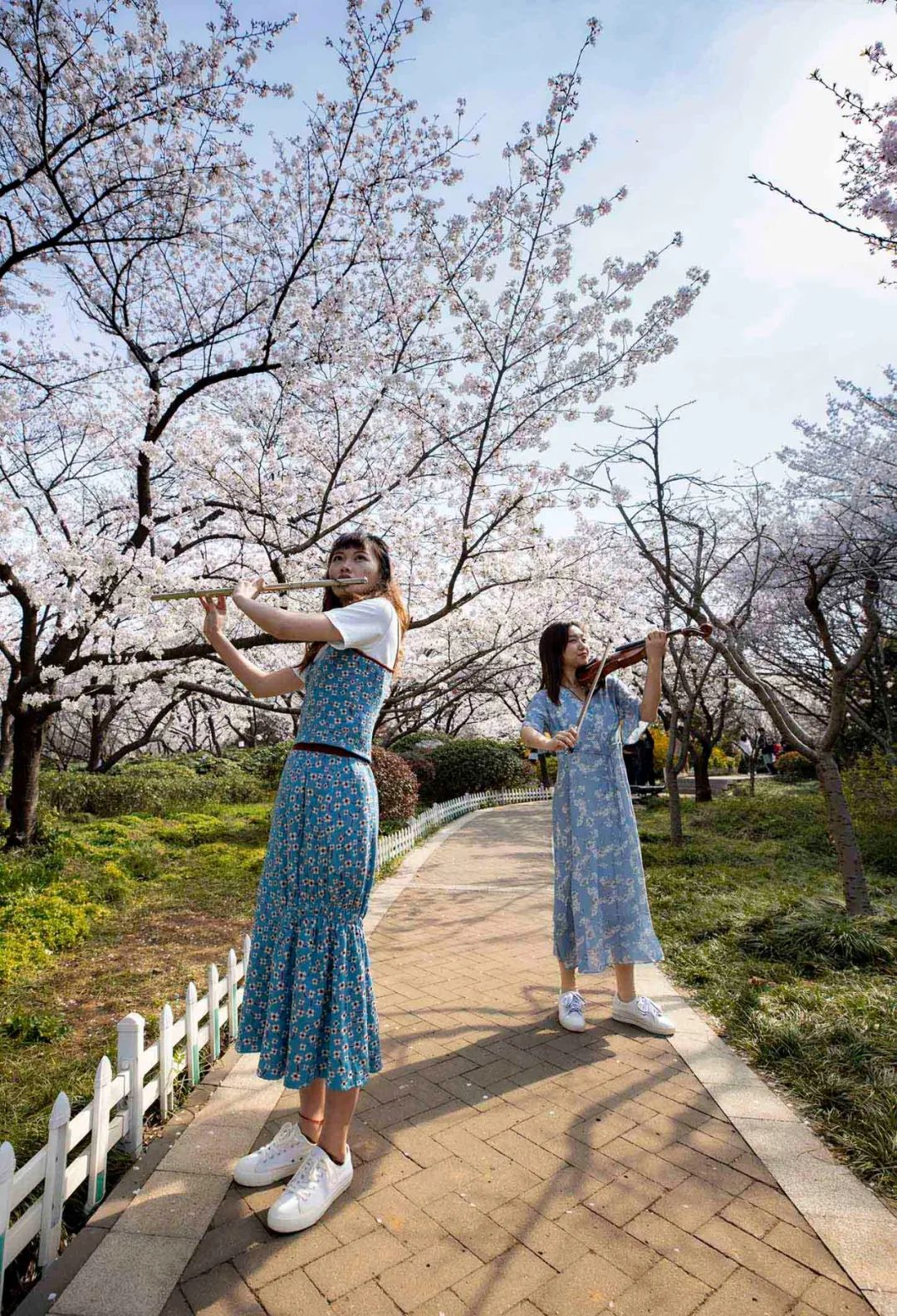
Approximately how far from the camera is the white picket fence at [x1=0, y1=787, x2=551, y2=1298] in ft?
5.83

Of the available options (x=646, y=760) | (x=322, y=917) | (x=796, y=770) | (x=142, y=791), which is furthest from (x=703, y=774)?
(x=322, y=917)

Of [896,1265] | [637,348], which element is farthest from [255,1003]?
[637,348]

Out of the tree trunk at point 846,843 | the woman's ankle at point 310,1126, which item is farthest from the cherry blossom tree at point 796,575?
the woman's ankle at point 310,1126

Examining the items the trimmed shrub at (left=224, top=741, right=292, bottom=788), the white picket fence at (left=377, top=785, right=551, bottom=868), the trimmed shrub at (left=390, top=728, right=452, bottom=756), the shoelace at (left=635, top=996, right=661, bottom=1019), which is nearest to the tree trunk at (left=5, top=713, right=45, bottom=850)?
the white picket fence at (left=377, top=785, right=551, bottom=868)

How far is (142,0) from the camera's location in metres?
4.45

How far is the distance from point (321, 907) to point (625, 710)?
1877mm

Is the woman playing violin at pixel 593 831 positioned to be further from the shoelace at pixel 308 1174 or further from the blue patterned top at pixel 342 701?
the shoelace at pixel 308 1174

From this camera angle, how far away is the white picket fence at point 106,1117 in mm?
1776

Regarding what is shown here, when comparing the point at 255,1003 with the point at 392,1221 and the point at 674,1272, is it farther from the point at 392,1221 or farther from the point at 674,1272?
the point at 674,1272

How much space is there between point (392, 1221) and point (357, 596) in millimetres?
1760

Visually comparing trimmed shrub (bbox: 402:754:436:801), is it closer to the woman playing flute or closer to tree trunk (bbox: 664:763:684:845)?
tree trunk (bbox: 664:763:684:845)

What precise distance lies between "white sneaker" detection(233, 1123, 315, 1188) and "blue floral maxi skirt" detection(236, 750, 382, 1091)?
0.95 feet

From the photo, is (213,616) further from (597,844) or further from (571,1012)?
(571,1012)

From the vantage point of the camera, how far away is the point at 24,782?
782 centimetres
